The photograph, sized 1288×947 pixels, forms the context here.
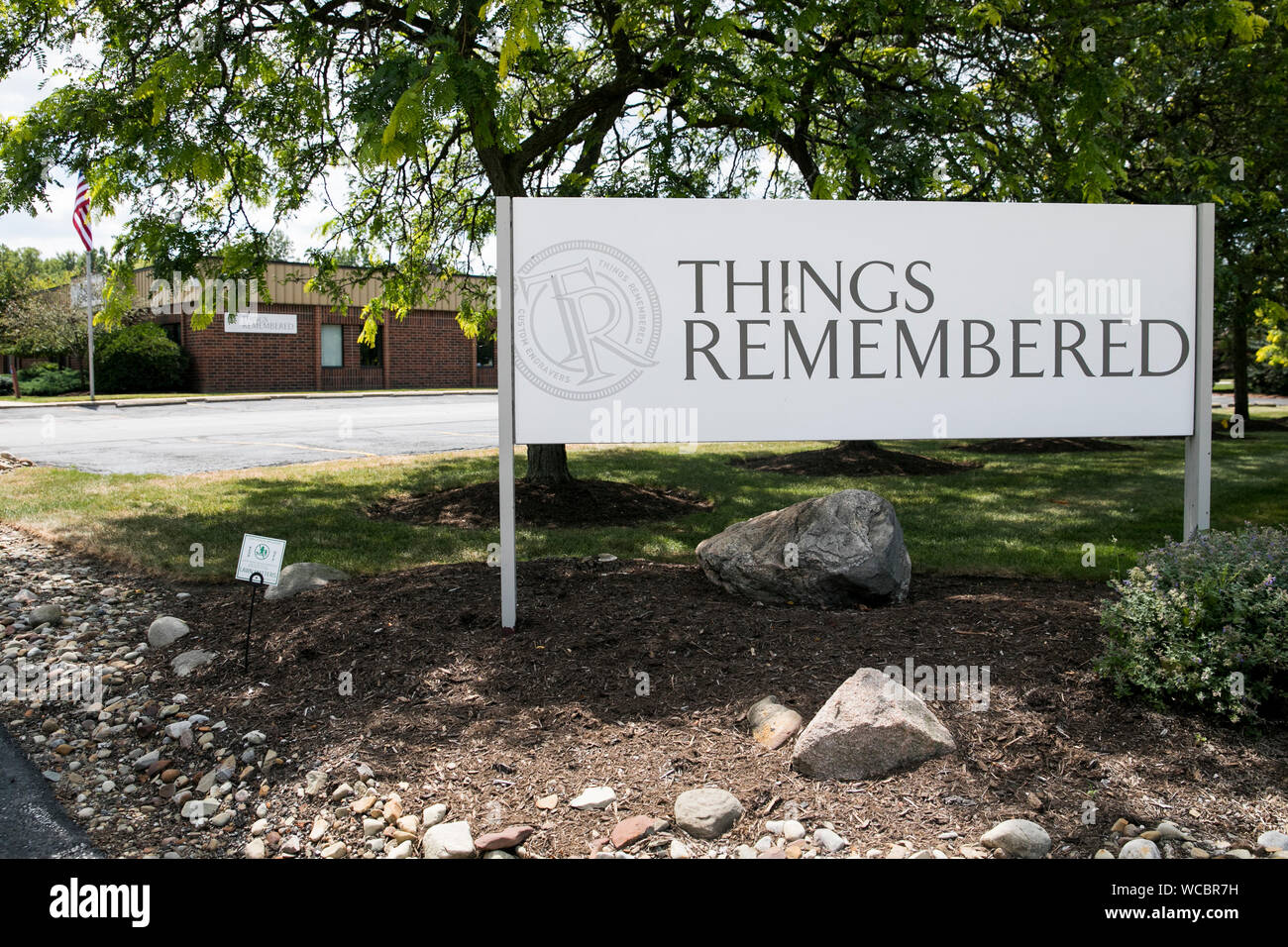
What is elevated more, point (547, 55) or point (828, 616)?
point (547, 55)

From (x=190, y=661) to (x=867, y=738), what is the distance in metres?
3.37

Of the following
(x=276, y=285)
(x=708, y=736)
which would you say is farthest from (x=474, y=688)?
(x=276, y=285)

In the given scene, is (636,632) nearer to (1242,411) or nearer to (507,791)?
(507,791)

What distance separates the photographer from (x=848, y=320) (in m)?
5.27

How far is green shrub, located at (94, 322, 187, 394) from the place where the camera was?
30766mm

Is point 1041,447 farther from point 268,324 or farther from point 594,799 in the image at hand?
point 268,324

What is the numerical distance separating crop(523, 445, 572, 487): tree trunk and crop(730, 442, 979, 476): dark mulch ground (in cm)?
362

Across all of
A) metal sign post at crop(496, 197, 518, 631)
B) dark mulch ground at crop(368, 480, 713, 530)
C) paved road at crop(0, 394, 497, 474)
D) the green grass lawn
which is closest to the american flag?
paved road at crop(0, 394, 497, 474)

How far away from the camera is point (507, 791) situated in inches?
139

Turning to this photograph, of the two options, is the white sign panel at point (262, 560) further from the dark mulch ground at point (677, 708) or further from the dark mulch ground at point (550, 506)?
the dark mulch ground at point (550, 506)

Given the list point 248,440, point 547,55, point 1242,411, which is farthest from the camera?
point 1242,411

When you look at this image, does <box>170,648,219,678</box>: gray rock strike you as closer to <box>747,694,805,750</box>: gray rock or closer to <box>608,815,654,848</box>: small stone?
<box>608,815,654,848</box>: small stone

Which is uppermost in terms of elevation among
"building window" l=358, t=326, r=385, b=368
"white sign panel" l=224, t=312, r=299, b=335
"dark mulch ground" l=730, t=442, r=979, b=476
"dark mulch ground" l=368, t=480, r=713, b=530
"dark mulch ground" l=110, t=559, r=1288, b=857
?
"white sign panel" l=224, t=312, r=299, b=335

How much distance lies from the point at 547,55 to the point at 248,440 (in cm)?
929
